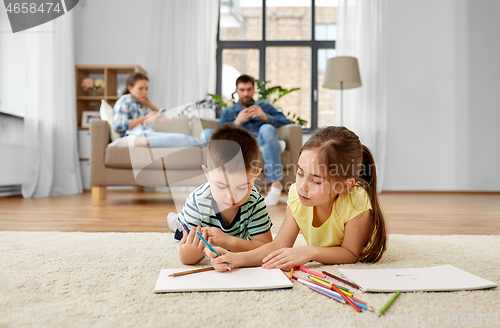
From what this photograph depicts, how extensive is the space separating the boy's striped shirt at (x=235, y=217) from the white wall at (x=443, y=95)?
3.18 metres

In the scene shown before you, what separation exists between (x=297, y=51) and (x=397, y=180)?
175 cm

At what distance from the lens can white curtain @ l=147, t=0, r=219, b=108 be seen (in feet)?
12.6

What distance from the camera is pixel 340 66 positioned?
3.40 m

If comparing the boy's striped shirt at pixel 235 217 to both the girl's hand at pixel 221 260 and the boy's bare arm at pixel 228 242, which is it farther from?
the girl's hand at pixel 221 260

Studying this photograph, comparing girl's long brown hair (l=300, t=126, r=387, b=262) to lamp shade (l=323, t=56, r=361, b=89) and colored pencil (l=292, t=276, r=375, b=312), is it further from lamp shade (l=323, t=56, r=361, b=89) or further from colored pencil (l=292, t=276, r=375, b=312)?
lamp shade (l=323, t=56, r=361, b=89)

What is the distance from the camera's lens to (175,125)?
2.81m

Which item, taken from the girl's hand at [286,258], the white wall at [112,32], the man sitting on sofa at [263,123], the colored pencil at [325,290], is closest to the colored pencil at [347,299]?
the colored pencil at [325,290]

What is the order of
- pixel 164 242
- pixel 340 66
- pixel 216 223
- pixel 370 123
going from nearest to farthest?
pixel 216 223
pixel 164 242
pixel 340 66
pixel 370 123

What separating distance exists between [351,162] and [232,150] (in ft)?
0.95

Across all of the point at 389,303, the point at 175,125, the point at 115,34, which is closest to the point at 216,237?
the point at 389,303

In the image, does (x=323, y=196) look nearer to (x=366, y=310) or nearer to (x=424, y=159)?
(x=366, y=310)

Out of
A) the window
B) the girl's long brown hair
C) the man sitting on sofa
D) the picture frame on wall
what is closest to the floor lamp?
the window

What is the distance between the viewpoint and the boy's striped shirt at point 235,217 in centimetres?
100

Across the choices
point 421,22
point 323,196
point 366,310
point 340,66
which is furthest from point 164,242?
point 421,22
